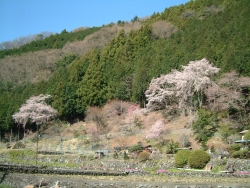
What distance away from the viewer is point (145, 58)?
41.3m

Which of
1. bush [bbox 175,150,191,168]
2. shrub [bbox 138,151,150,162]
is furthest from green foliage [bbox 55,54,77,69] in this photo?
bush [bbox 175,150,191,168]

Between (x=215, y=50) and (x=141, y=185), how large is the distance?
22.6 metres

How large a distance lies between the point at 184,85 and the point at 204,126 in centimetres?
635

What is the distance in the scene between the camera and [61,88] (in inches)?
1743

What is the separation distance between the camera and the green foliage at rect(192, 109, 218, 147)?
985 inches

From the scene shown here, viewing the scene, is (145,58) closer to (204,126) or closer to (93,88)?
(93,88)

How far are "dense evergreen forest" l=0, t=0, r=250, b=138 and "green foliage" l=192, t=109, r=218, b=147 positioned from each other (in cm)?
557

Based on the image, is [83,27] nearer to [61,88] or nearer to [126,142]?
[61,88]

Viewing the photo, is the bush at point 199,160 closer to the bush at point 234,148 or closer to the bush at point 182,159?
the bush at point 182,159

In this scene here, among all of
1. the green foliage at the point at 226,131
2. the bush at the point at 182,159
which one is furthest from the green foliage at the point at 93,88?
the bush at the point at 182,159

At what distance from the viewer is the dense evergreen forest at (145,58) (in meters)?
33.7

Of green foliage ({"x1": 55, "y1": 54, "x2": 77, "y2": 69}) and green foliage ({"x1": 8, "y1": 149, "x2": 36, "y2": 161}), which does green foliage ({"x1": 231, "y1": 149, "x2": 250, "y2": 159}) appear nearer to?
green foliage ({"x1": 8, "y1": 149, "x2": 36, "y2": 161})

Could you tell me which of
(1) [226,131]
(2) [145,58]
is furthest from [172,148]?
(2) [145,58]

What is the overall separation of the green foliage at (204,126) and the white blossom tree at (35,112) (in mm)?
23290
